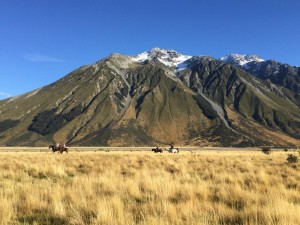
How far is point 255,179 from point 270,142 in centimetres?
19124

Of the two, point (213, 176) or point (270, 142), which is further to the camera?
point (270, 142)

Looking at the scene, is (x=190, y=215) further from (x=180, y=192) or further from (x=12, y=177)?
(x=12, y=177)

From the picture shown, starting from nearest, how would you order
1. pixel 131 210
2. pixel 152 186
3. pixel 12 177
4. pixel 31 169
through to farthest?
pixel 131 210 < pixel 152 186 < pixel 12 177 < pixel 31 169

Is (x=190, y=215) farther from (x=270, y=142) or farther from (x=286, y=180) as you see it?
(x=270, y=142)

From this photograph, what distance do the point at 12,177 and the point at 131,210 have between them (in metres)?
9.41

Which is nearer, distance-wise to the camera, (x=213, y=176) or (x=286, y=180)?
(x=286, y=180)

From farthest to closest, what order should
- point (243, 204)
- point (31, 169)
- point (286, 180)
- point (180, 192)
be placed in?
1. point (31, 169)
2. point (286, 180)
3. point (180, 192)
4. point (243, 204)

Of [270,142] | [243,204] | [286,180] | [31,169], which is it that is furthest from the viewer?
[270,142]

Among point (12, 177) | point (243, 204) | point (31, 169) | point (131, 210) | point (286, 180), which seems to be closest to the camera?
point (131, 210)

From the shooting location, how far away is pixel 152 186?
12195 millimetres

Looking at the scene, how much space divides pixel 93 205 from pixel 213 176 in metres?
8.89

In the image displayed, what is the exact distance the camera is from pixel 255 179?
15336 mm

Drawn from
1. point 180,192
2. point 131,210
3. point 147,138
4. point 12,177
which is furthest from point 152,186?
point 147,138

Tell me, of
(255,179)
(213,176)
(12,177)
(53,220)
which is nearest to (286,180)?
(255,179)
